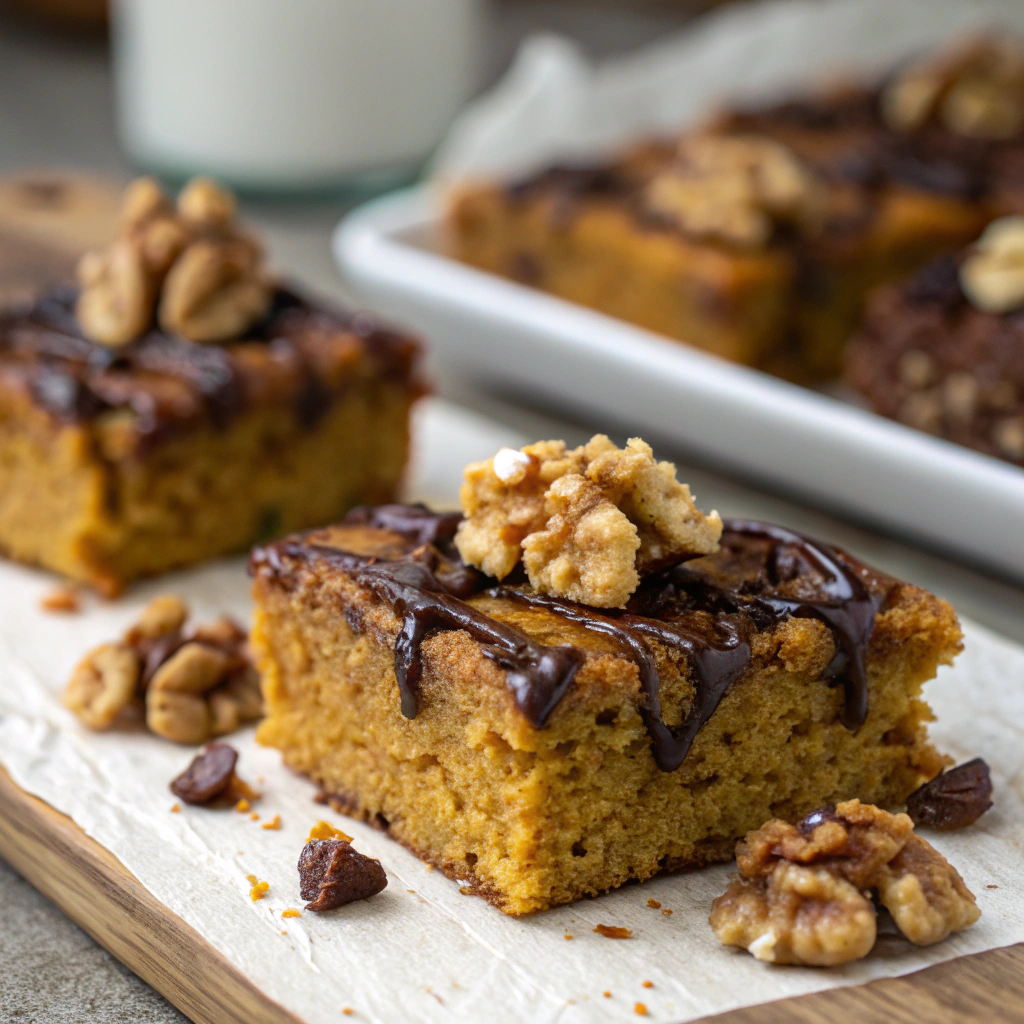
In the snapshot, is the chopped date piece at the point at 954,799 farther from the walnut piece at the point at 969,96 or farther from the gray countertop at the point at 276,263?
the walnut piece at the point at 969,96

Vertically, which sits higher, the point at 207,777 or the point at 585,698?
the point at 585,698

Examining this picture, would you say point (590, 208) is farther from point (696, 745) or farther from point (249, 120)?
point (696, 745)

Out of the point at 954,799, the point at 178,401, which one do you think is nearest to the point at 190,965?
the point at 954,799

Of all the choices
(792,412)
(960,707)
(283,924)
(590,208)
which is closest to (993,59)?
(590,208)

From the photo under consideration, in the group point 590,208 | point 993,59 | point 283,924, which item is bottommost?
point 283,924

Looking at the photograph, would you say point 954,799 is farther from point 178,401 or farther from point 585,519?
point 178,401

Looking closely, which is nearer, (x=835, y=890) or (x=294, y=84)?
(x=835, y=890)

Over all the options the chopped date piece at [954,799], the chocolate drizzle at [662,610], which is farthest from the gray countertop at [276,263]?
the chopped date piece at [954,799]

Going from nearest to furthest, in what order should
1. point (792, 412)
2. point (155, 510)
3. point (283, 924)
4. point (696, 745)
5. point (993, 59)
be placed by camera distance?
point (283, 924) → point (696, 745) → point (155, 510) → point (792, 412) → point (993, 59)
